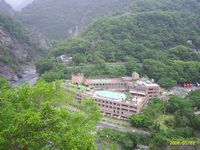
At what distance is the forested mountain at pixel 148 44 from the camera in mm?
61562

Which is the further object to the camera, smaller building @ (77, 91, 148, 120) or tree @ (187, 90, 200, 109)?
tree @ (187, 90, 200, 109)

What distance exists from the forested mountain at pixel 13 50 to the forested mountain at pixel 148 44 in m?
10.9

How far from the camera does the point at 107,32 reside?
81500mm

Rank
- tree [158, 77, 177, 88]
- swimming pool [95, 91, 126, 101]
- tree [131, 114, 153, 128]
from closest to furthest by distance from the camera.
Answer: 1. tree [131, 114, 153, 128]
2. swimming pool [95, 91, 126, 101]
3. tree [158, 77, 177, 88]

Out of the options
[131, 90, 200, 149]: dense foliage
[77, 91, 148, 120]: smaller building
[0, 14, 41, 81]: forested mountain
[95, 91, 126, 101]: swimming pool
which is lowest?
[131, 90, 200, 149]: dense foliage

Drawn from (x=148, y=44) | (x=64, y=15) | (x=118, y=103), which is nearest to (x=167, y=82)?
(x=118, y=103)

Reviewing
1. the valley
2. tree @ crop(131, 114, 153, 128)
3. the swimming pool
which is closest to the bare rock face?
the valley

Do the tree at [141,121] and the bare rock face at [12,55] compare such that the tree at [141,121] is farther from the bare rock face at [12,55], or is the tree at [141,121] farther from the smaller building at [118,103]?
the bare rock face at [12,55]

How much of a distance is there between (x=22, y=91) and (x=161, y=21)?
Answer: 72.6m

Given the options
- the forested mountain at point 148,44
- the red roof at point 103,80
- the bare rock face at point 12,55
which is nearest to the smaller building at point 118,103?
the red roof at point 103,80

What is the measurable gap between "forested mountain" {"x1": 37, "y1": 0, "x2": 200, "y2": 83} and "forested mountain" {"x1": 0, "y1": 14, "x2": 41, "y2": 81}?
10.9 m

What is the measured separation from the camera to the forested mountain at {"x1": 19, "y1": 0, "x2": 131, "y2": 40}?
139 meters

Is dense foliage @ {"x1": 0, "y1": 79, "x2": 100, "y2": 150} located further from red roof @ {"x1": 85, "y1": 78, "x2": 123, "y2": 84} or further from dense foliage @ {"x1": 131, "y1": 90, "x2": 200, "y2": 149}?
red roof @ {"x1": 85, "y1": 78, "x2": 123, "y2": 84}

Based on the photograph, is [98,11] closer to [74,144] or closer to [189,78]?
[189,78]
